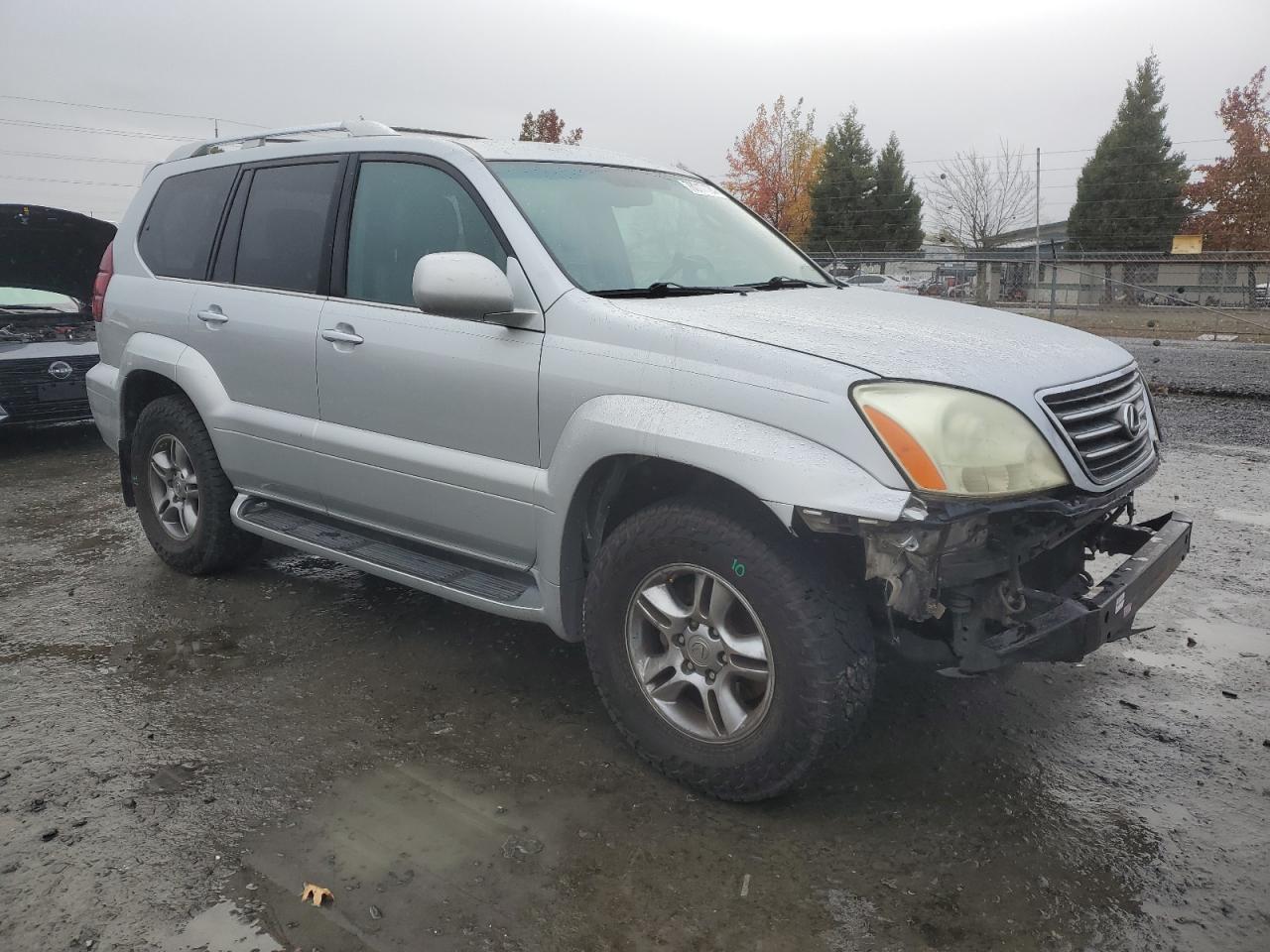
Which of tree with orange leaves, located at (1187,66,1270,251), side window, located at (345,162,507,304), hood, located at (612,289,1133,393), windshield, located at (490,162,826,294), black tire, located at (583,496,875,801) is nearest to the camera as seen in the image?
black tire, located at (583,496,875,801)

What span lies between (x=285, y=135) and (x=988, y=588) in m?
3.59

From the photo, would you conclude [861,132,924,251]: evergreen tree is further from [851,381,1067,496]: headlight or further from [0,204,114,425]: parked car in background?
[851,381,1067,496]: headlight

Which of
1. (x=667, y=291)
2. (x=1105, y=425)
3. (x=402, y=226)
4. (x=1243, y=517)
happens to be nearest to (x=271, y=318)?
(x=402, y=226)

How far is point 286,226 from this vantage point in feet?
14.4

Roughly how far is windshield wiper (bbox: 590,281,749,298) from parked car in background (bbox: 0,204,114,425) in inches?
250

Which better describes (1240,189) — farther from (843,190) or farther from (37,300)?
(37,300)

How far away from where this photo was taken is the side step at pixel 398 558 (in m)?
3.48

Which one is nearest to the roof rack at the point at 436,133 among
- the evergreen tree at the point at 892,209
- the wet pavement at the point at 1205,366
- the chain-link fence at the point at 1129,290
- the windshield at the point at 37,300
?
the windshield at the point at 37,300

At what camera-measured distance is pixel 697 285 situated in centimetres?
370

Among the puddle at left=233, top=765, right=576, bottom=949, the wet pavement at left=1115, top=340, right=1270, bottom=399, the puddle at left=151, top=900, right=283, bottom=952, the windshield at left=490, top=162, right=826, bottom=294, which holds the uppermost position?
the windshield at left=490, top=162, right=826, bottom=294

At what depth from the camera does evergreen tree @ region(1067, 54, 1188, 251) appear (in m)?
39.7

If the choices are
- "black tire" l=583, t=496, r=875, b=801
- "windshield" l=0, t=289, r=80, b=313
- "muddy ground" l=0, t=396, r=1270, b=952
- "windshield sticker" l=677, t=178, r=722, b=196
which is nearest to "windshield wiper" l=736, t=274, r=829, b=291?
"windshield sticker" l=677, t=178, r=722, b=196

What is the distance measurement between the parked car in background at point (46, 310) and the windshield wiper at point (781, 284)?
20.8 feet

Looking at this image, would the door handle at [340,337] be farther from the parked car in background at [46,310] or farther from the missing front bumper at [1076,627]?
the parked car in background at [46,310]
